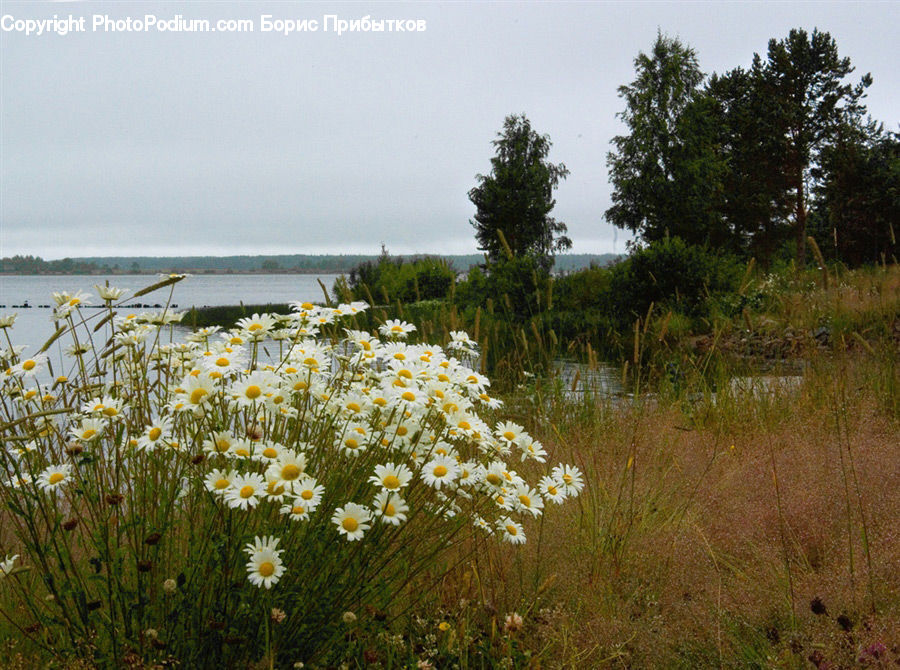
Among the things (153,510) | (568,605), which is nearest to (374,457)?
(153,510)

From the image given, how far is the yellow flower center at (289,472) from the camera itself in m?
1.66

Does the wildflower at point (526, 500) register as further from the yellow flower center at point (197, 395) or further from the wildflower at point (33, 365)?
the wildflower at point (33, 365)

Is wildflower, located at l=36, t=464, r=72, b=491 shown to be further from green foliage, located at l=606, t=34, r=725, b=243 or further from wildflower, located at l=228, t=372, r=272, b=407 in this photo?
green foliage, located at l=606, t=34, r=725, b=243

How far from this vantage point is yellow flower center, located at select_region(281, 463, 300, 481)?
166 cm

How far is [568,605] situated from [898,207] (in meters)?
28.1

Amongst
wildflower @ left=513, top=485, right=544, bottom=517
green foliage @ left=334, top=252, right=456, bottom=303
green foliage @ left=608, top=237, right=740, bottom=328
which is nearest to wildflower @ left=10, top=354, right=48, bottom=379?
wildflower @ left=513, top=485, right=544, bottom=517

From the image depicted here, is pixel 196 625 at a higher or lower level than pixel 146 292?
lower

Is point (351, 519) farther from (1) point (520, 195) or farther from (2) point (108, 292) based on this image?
(1) point (520, 195)

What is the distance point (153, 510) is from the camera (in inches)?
77.3

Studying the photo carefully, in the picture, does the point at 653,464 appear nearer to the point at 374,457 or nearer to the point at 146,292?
the point at 374,457

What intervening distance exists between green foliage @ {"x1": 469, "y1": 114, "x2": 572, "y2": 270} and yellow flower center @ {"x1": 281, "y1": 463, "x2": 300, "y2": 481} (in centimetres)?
3098

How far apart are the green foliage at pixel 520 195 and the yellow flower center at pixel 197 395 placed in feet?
101

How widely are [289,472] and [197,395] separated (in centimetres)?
31

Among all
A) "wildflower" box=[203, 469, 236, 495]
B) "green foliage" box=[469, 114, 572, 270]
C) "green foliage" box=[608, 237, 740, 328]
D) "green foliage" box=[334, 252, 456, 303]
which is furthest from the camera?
"green foliage" box=[469, 114, 572, 270]
